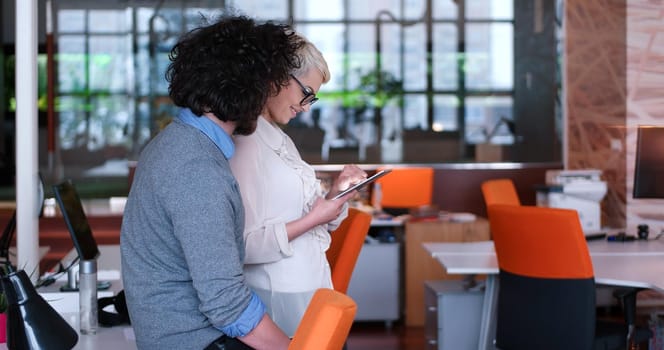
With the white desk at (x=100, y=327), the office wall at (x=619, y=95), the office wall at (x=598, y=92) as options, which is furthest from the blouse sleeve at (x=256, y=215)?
the office wall at (x=598, y=92)

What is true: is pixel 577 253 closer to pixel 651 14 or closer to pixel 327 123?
pixel 651 14

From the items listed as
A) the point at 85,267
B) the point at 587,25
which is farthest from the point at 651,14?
the point at 85,267

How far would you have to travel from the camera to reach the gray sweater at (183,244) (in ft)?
6.48

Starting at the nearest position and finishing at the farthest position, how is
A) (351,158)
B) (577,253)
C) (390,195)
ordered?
(577,253) → (390,195) → (351,158)

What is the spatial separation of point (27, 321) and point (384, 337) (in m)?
4.77

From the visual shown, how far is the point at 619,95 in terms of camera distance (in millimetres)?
6582

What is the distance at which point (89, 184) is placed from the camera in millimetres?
12828

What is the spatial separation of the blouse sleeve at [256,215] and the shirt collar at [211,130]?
0.58m

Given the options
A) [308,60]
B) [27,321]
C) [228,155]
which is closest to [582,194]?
[308,60]

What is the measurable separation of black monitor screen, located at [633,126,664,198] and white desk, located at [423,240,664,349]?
0.33 metres

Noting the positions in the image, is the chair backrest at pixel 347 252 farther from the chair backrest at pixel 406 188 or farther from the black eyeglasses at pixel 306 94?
the chair backrest at pixel 406 188

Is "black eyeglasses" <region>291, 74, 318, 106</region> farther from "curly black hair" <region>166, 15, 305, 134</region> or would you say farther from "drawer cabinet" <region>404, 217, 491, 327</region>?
"drawer cabinet" <region>404, 217, 491, 327</region>

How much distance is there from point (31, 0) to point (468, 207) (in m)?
5.89

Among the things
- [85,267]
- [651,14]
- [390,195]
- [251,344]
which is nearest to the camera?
[251,344]
